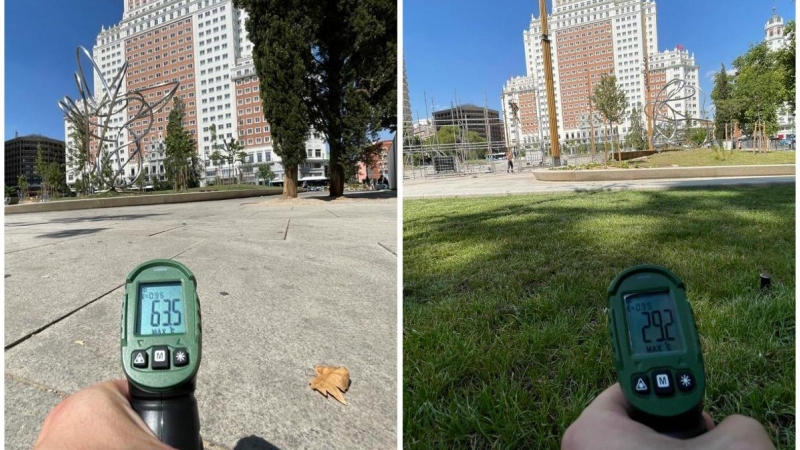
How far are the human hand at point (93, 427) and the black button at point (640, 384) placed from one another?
0.39 m

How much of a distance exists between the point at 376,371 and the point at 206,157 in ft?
64.0

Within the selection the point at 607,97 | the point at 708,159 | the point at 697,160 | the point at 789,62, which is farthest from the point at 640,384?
the point at 607,97

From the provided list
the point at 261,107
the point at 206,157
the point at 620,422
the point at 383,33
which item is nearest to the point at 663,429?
the point at 620,422

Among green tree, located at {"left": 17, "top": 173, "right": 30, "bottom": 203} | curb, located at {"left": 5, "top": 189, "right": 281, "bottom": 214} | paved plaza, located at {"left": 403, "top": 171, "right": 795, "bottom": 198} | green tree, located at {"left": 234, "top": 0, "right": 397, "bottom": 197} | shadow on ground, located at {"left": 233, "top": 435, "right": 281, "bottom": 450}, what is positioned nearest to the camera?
shadow on ground, located at {"left": 233, "top": 435, "right": 281, "bottom": 450}

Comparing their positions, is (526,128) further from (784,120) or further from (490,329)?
(490,329)

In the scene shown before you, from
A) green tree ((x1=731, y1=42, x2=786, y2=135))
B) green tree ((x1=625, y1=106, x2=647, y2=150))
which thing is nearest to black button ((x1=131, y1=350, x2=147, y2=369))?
green tree ((x1=731, y1=42, x2=786, y2=135))

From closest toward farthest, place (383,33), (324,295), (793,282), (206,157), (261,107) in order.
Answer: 1. (793,282)
2. (324,295)
3. (383,33)
4. (261,107)
5. (206,157)

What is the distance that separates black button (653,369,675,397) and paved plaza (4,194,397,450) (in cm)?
47

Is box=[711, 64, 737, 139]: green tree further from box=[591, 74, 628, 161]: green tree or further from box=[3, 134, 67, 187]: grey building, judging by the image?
box=[3, 134, 67, 187]: grey building

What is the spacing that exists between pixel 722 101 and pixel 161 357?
61.4 feet

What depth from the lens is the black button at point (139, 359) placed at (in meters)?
0.48

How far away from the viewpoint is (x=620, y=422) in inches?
14.9

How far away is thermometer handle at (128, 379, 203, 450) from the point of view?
1.52ft

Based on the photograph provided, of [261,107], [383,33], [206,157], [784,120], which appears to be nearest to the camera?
[383,33]
